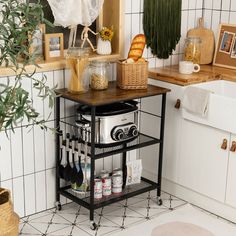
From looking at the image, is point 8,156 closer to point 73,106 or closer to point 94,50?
point 73,106

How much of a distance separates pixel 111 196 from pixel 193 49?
118cm

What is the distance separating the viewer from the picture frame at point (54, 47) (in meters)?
3.22

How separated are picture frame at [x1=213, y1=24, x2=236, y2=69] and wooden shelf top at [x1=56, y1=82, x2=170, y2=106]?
0.71 meters

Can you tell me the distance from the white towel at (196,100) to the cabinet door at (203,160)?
4.8 inches

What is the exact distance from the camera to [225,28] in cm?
383

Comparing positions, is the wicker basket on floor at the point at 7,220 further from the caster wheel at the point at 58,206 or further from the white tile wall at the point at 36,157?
the caster wheel at the point at 58,206

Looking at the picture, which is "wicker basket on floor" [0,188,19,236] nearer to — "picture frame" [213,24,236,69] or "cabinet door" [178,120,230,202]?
"cabinet door" [178,120,230,202]

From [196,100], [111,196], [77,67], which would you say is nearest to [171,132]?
[196,100]

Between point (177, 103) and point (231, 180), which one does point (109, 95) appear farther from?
point (231, 180)

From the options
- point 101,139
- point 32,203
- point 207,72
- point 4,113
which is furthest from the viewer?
point 207,72

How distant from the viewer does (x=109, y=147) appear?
322 cm

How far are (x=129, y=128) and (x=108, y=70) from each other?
49cm

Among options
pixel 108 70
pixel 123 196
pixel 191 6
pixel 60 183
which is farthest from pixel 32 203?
pixel 191 6

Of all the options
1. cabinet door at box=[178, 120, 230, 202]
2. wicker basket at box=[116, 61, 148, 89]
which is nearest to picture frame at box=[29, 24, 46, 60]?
wicker basket at box=[116, 61, 148, 89]
